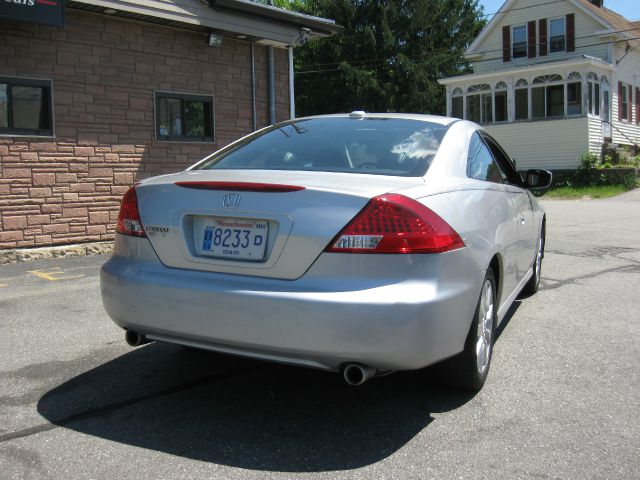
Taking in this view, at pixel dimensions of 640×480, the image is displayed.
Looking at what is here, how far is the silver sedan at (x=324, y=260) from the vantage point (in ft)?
9.40

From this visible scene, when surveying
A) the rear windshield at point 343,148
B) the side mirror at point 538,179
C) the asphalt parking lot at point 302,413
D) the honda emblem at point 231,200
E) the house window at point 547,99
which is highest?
the house window at point 547,99

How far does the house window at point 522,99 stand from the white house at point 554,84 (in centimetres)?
4

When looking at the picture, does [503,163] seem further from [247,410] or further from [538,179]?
[247,410]

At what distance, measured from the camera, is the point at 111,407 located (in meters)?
3.45

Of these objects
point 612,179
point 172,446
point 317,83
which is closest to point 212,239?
point 172,446

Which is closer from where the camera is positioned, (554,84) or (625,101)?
(554,84)

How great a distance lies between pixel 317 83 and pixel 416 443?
40.9 meters

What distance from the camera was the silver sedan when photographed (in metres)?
2.87

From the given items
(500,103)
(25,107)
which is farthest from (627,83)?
(25,107)

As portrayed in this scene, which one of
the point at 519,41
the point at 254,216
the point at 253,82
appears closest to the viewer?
the point at 254,216

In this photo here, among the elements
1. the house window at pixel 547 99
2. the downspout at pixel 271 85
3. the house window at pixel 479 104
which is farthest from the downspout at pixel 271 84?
the house window at pixel 479 104

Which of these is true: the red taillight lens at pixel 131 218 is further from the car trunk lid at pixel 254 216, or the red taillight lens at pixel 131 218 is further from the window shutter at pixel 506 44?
the window shutter at pixel 506 44

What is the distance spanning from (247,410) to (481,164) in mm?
2156

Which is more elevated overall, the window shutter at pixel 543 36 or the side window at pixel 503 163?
the window shutter at pixel 543 36
